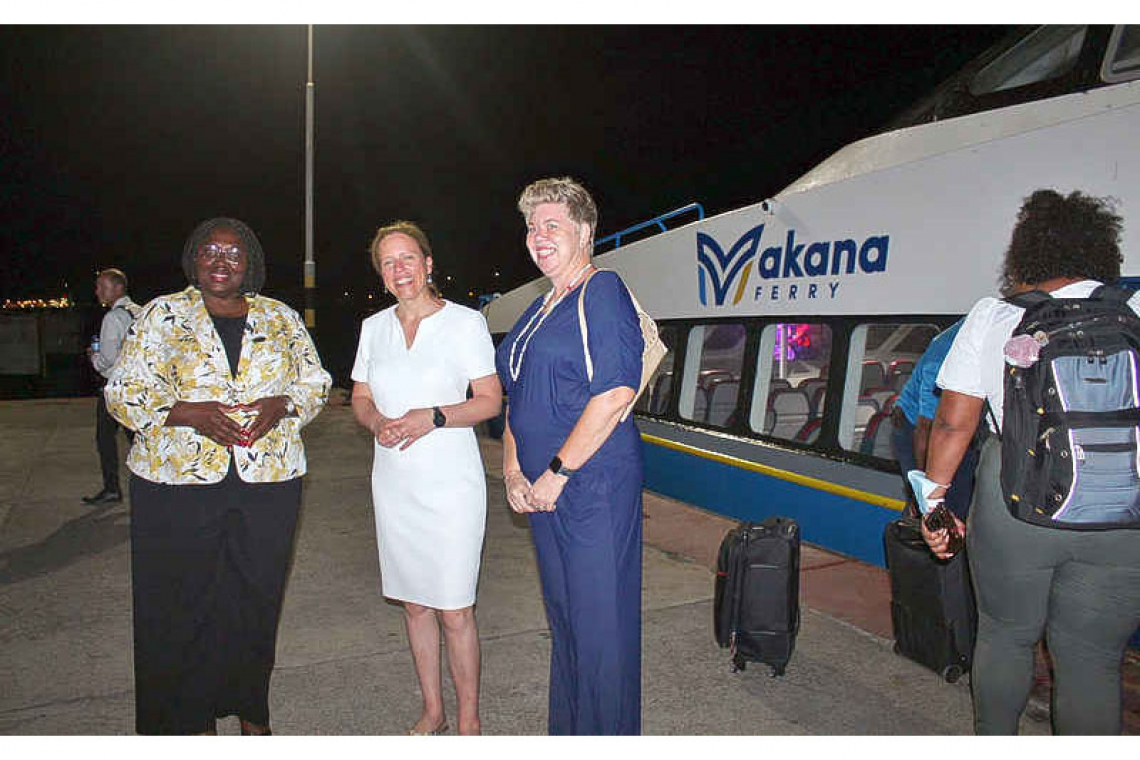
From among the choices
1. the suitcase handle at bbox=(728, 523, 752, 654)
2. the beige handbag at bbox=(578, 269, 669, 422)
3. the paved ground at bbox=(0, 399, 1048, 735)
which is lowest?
the paved ground at bbox=(0, 399, 1048, 735)

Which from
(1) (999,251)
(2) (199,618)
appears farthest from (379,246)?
(1) (999,251)

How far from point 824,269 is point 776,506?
5.50ft

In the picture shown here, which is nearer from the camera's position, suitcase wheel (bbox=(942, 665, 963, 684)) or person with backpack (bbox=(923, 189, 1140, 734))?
person with backpack (bbox=(923, 189, 1140, 734))

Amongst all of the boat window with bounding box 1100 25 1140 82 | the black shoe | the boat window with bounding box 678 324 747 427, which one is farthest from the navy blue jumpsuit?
the black shoe

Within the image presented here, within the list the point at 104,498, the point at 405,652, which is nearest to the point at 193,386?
the point at 405,652

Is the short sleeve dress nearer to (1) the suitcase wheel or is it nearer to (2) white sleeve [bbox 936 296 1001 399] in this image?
(2) white sleeve [bbox 936 296 1001 399]

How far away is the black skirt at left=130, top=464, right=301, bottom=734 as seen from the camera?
283 cm

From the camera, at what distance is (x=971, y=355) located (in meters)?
2.49

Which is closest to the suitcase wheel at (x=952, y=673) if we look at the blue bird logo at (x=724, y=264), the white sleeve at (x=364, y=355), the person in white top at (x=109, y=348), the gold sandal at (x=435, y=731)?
the gold sandal at (x=435, y=731)

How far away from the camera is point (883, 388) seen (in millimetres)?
6762

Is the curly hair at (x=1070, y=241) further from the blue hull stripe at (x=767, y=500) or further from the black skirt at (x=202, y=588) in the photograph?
the blue hull stripe at (x=767, y=500)

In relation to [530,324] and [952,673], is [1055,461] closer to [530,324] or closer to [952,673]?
[530,324]

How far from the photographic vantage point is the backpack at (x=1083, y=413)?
2.30 metres

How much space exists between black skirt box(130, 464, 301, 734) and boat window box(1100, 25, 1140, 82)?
177 inches
